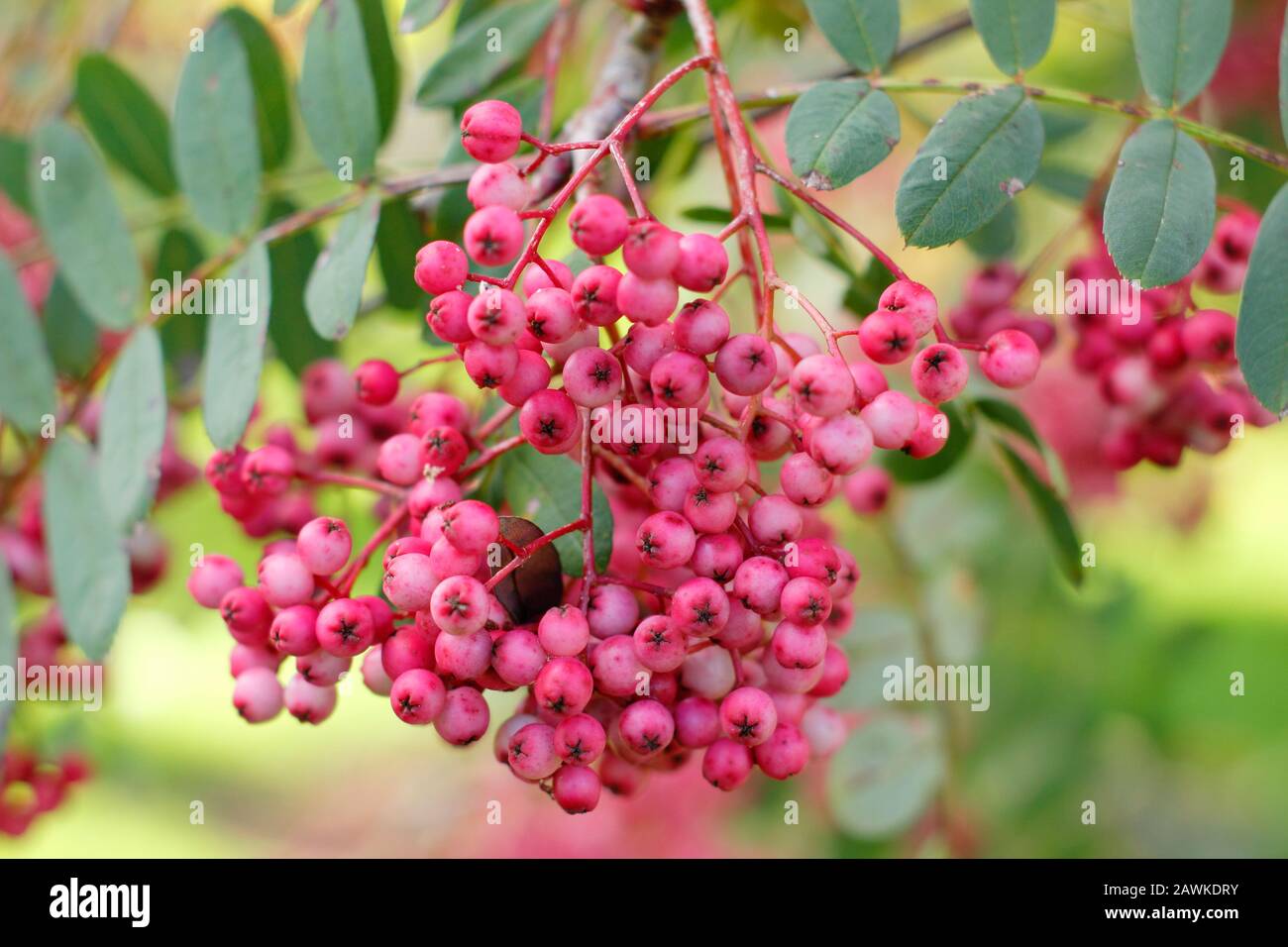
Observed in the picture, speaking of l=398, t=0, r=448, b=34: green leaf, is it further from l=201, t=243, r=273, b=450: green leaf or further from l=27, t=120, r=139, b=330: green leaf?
l=27, t=120, r=139, b=330: green leaf

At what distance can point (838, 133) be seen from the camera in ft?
2.70

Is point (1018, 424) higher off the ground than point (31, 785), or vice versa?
point (1018, 424)

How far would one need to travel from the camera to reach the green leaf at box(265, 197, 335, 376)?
126cm

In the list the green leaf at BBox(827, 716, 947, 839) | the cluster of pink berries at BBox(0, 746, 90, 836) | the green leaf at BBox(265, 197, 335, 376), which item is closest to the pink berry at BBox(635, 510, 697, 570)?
the green leaf at BBox(265, 197, 335, 376)

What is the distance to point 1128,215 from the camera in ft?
2.69

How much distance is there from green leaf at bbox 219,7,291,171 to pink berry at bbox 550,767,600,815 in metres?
0.84

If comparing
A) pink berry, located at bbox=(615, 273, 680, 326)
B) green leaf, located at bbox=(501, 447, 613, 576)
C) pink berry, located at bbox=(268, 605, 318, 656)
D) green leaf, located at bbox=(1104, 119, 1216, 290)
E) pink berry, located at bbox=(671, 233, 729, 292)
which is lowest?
pink berry, located at bbox=(268, 605, 318, 656)

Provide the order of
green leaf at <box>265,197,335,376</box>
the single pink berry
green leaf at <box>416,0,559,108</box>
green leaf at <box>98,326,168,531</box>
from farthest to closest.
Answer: green leaf at <box>265,197,335,376</box>
green leaf at <box>416,0,559,108</box>
green leaf at <box>98,326,168,531</box>
the single pink berry

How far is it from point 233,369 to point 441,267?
33 cm

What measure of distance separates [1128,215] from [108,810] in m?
3.27

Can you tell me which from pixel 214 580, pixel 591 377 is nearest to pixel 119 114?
pixel 214 580

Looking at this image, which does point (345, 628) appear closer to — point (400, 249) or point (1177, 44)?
point (400, 249)

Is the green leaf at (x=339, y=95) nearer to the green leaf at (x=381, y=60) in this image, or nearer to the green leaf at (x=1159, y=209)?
the green leaf at (x=381, y=60)
